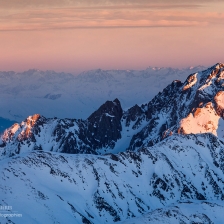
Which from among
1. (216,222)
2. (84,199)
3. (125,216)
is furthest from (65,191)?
(216,222)

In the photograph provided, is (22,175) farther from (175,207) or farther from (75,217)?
(175,207)

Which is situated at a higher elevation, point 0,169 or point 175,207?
point 0,169

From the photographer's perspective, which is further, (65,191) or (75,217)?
(65,191)

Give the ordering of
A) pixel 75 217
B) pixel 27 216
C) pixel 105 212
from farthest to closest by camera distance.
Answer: pixel 105 212 → pixel 75 217 → pixel 27 216

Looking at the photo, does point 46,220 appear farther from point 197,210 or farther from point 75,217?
point 197,210

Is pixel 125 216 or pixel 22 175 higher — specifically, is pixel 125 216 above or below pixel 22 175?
below

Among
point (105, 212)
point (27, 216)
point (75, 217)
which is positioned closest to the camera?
point (27, 216)

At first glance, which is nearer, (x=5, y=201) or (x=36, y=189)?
(x=5, y=201)

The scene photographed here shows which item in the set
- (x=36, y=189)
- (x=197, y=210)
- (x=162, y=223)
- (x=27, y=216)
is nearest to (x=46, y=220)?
(x=27, y=216)

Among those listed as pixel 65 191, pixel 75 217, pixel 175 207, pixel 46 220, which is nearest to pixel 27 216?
pixel 46 220
